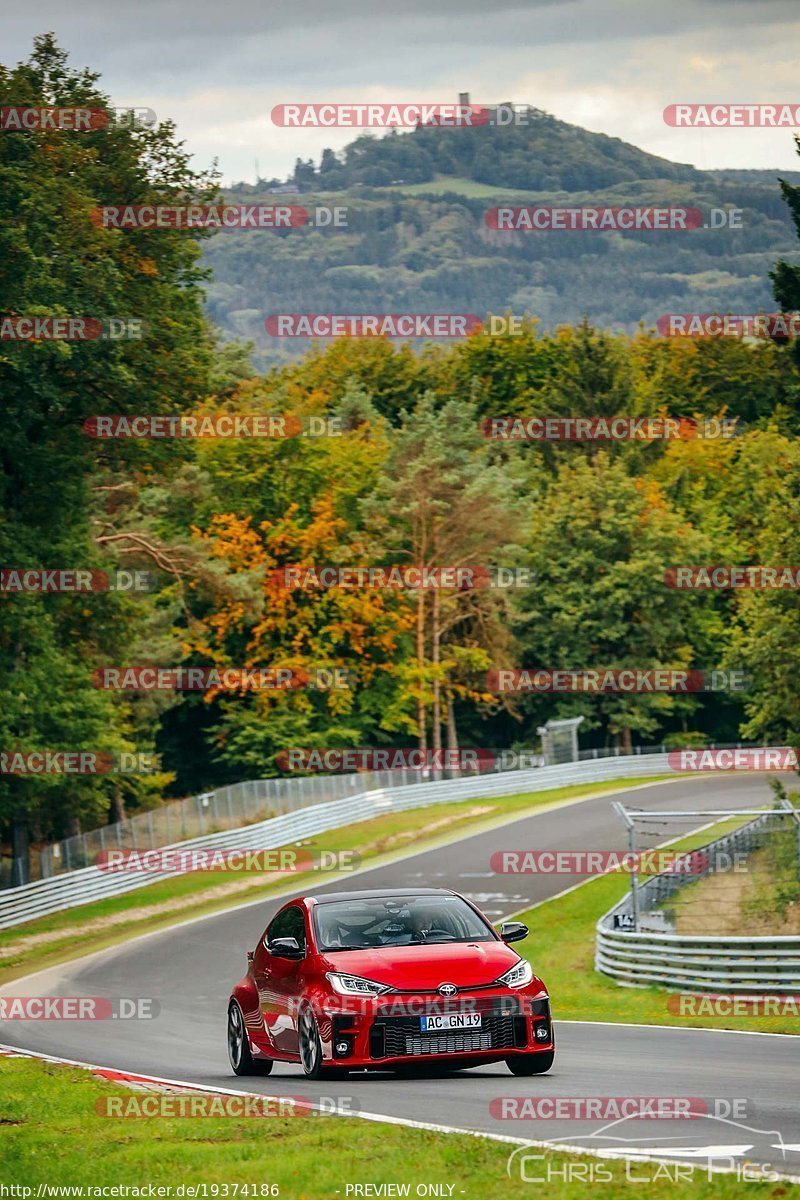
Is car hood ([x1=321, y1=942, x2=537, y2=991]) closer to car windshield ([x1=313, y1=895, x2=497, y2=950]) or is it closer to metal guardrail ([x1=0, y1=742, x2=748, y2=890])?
car windshield ([x1=313, y1=895, x2=497, y2=950])

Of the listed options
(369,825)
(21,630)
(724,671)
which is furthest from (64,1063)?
(724,671)

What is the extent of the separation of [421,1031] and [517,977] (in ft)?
2.56

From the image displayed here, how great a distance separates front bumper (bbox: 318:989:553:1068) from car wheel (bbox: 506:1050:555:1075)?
0.33ft

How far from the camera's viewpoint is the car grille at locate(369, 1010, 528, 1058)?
12688 mm

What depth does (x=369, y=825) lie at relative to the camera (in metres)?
56.0

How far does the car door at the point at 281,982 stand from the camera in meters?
13.7

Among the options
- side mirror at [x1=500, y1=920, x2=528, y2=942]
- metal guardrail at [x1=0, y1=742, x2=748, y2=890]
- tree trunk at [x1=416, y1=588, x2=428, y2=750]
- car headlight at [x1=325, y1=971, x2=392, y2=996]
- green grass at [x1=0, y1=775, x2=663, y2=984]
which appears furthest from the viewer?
tree trunk at [x1=416, y1=588, x2=428, y2=750]

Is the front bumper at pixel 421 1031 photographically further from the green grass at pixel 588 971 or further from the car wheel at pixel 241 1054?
Result: the green grass at pixel 588 971

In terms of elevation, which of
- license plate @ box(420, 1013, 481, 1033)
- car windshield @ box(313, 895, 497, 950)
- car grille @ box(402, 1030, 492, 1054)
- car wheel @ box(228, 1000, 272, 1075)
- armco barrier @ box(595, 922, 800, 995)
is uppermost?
car windshield @ box(313, 895, 497, 950)

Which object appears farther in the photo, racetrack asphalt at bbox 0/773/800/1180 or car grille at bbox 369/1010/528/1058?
car grille at bbox 369/1010/528/1058

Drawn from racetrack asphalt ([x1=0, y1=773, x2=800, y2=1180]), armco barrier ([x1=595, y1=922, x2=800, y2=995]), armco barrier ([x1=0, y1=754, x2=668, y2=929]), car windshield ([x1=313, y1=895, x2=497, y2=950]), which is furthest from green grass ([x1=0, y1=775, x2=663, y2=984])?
car windshield ([x1=313, y1=895, x2=497, y2=950])

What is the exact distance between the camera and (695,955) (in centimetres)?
2472

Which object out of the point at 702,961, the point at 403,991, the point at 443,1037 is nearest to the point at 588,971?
the point at 702,961

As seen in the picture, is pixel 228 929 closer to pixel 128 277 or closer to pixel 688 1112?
pixel 128 277
